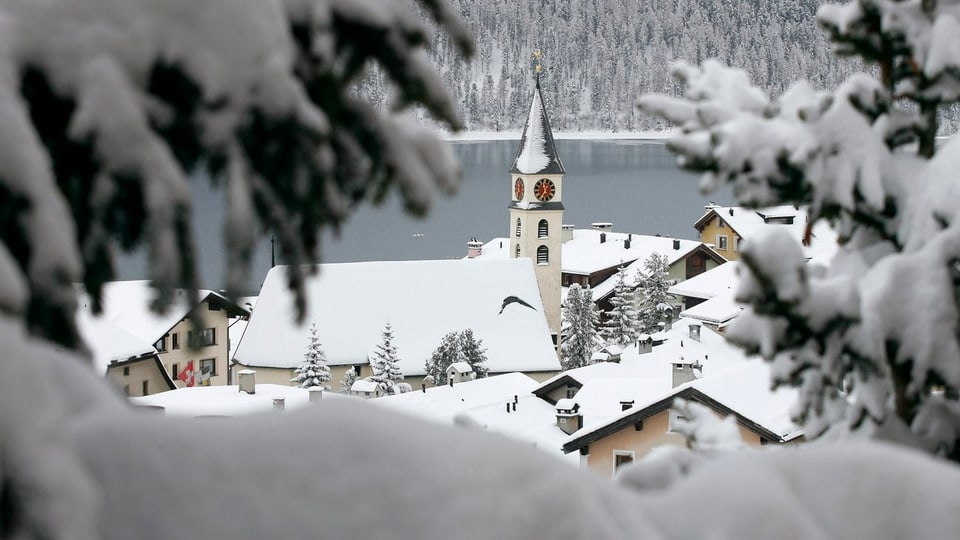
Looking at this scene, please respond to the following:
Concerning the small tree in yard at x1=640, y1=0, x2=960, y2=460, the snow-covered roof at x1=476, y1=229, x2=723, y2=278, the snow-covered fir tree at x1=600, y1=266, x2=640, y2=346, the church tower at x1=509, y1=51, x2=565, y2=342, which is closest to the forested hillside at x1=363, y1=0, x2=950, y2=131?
the snow-covered roof at x1=476, y1=229, x2=723, y2=278

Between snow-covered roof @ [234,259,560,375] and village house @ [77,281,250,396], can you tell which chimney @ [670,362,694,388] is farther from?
snow-covered roof @ [234,259,560,375]

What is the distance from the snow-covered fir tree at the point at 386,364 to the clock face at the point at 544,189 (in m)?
16.7

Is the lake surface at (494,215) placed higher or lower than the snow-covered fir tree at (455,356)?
higher

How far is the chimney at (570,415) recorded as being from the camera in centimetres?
1819

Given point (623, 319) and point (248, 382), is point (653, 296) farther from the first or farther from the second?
point (248, 382)

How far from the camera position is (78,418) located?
5.92ft

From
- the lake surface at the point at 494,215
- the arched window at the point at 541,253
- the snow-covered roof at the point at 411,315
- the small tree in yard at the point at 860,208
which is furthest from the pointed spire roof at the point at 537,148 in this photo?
the small tree in yard at the point at 860,208

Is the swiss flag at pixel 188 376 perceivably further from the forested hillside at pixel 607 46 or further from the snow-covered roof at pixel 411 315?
the forested hillside at pixel 607 46

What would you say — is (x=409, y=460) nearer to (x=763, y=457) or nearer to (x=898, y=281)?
(x=763, y=457)

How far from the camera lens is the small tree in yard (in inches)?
148

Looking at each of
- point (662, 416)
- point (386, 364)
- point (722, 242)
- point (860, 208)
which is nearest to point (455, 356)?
point (386, 364)

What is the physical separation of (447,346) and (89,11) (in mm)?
33978

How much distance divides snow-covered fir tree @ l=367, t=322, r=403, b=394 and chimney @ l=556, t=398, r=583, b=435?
16.3 meters

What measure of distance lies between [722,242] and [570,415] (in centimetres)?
3892
